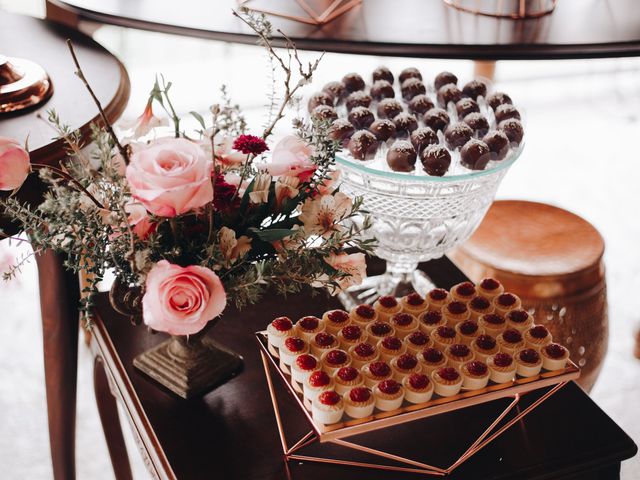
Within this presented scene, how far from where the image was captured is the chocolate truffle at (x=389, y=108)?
1.30 meters

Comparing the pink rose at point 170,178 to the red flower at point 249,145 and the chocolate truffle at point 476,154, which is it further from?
the chocolate truffle at point 476,154

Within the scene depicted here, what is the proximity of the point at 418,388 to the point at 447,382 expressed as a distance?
37mm

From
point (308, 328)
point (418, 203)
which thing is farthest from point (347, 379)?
point (418, 203)

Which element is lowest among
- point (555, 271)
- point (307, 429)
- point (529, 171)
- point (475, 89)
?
point (529, 171)

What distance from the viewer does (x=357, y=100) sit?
1331 millimetres

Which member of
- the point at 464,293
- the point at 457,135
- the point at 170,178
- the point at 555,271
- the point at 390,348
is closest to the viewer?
the point at 170,178

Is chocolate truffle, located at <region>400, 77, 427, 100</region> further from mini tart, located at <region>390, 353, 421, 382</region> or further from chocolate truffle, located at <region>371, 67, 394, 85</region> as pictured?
mini tart, located at <region>390, 353, 421, 382</region>

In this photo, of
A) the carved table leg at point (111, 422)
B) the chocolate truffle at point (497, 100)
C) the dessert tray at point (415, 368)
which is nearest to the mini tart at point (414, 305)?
the dessert tray at point (415, 368)

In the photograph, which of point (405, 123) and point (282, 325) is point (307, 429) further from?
point (405, 123)

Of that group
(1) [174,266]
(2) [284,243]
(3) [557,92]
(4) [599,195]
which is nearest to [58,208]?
(1) [174,266]

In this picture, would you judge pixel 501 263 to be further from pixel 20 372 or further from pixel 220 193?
pixel 20 372

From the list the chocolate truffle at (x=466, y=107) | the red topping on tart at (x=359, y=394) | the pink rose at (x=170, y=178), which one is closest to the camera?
the pink rose at (x=170, y=178)

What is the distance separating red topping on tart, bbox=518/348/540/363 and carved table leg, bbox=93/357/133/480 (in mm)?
686

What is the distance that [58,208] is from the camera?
87 centimetres
